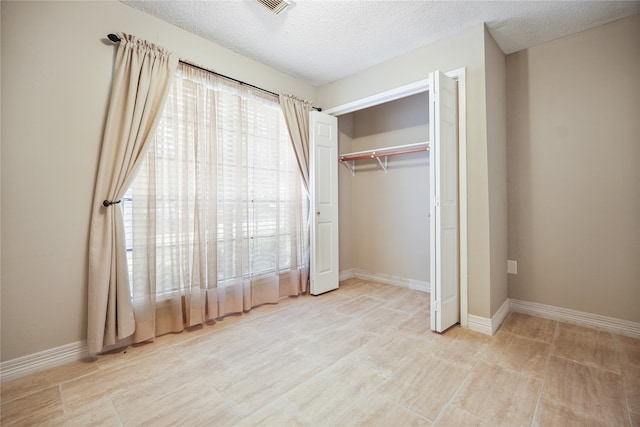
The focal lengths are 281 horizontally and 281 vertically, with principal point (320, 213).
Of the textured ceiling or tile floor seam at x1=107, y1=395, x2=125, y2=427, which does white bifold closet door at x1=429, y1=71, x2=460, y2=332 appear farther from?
tile floor seam at x1=107, y1=395, x2=125, y2=427

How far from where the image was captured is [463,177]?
258 cm

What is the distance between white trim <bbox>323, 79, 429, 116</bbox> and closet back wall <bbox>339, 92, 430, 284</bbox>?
22.6 inches

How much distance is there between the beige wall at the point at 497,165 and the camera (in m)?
Result: 2.51

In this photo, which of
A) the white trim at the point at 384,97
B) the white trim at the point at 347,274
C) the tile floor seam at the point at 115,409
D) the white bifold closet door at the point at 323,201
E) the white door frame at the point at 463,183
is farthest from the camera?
the white trim at the point at 347,274

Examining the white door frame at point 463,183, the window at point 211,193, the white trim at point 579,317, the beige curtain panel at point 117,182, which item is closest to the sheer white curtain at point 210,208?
the window at point 211,193

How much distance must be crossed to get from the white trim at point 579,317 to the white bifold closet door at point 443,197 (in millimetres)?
902

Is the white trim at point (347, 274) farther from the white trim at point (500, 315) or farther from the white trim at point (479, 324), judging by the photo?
the white trim at point (500, 315)

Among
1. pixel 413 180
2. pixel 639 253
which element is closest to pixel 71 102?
pixel 413 180

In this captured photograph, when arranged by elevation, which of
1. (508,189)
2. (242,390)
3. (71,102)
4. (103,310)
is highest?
(71,102)

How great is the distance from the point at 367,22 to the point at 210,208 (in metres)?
2.20

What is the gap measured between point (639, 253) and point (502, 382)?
1822mm

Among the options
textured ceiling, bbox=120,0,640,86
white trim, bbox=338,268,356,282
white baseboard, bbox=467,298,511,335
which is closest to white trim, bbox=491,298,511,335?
white baseboard, bbox=467,298,511,335

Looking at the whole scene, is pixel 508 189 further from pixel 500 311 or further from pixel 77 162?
pixel 77 162

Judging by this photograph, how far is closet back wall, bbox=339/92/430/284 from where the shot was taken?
3.62m
